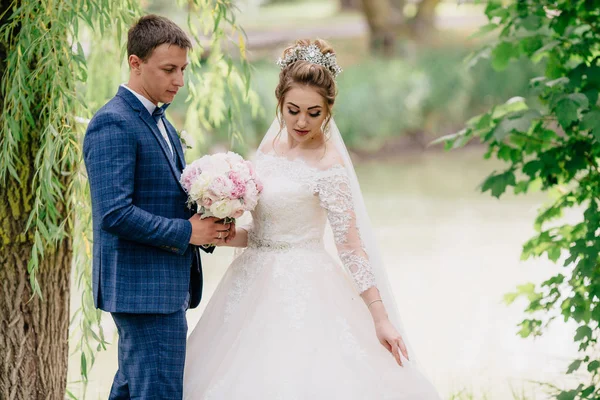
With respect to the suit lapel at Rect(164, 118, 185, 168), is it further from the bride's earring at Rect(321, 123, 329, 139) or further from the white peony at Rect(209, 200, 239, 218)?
the bride's earring at Rect(321, 123, 329, 139)

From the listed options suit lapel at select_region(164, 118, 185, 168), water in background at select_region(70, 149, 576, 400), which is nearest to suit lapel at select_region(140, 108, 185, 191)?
suit lapel at select_region(164, 118, 185, 168)

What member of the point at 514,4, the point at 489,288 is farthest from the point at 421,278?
the point at 514,4

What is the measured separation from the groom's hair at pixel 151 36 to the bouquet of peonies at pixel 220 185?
0.38 metres

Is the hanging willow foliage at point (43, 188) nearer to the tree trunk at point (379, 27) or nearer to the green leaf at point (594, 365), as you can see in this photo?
the green leaf at point (594, 365)

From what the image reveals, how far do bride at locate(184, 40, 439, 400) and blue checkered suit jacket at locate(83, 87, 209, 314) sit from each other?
31 cm

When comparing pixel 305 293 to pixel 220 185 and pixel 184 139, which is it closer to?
pixel 220 185

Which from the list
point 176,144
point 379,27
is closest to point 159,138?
point 176,144

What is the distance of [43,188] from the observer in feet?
10.2

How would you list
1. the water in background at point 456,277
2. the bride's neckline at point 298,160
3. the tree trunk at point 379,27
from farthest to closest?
the tree trunk at point 379,27 < the water in background at point 456,277 < the bride's neckline at point 298,160

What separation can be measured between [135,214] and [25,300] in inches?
42.2

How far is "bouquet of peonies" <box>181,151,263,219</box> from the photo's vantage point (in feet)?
8.57

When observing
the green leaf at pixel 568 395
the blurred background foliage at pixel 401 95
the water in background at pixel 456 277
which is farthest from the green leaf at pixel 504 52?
the blurred background foliage at pixel 401 95

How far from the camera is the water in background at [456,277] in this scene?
217 inches

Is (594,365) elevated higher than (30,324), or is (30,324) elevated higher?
(30,324)
